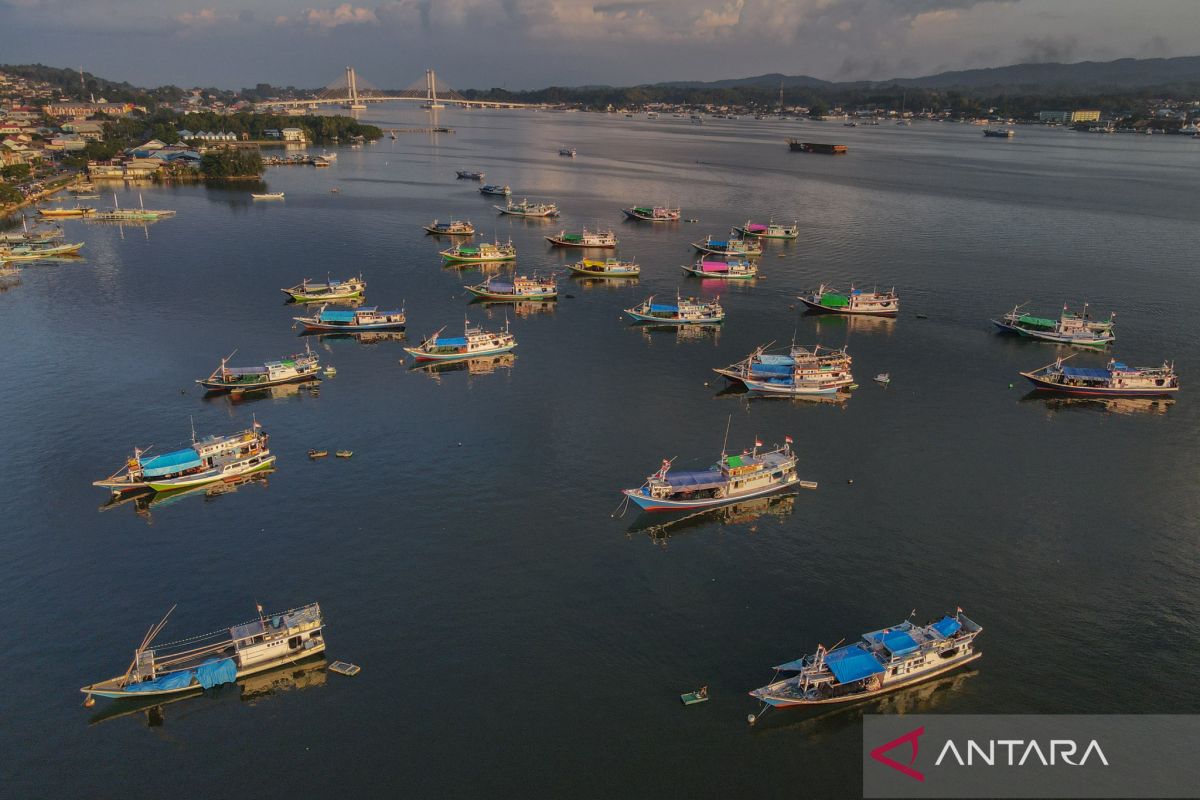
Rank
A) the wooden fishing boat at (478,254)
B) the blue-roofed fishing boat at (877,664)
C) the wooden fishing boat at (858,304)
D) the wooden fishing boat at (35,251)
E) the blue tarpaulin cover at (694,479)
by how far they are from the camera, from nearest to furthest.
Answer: the blue-roofed fishing boat at (877,664) < the blue tarpaulin cover at (694,479) < the wooden fishing boat at (858,304) < the wooden fishing boat at (35,251) < the wooden fishing boat at (478,254)

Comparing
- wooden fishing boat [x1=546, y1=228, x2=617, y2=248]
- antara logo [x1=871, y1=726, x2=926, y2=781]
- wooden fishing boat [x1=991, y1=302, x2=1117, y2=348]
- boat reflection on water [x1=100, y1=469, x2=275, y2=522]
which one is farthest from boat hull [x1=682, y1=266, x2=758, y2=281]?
antara logo [x1=871, y1=726, x2=926, y2=781]

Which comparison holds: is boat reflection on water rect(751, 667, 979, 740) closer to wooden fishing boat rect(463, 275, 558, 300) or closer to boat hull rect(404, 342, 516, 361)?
boat hull rect(404, 342, 516, 361)

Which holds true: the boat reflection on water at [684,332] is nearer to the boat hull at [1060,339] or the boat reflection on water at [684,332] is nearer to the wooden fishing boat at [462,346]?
the wooden fishing boat at [462,346]

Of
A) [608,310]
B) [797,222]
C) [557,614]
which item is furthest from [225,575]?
[797,222]

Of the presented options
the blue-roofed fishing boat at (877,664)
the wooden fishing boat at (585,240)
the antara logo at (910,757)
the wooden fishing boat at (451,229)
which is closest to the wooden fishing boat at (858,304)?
the wooden fishing boat at (585,240)

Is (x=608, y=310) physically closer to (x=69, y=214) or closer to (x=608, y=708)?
(x=608, y=708)

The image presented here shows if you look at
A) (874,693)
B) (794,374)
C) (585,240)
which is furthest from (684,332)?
(874,693)

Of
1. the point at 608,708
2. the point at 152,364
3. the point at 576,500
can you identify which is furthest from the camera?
the point at 152,364
